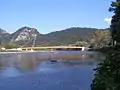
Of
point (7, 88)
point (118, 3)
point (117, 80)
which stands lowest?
point (7, 88)

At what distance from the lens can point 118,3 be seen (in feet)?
182

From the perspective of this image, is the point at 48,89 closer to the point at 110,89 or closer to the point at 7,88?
the point at 7,88

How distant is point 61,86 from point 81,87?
257 centimetres

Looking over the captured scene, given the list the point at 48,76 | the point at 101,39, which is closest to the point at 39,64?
the point at 48,76

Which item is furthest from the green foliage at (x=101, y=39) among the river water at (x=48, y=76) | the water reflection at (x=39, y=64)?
the river water at (x=48, y=76)

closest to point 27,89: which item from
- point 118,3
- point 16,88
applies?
point 16,88

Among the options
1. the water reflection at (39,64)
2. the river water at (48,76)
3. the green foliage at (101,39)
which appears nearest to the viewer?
the river water at (48,76)

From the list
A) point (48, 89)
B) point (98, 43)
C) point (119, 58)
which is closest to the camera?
point (119, 58)

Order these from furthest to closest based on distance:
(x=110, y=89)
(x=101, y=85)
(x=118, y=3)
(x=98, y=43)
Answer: (x=98, y=43)
(x=118, y=3)
(x=101, y=85)
(x=110, y=89)

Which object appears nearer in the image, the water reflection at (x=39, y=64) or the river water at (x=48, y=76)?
the river water at (x=48, y=76)

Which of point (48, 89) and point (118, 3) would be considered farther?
point (118, 3)

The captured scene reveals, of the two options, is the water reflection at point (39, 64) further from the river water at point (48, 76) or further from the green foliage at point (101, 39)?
the green foliage at point (101, 39)

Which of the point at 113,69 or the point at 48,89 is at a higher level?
the point at 113,69

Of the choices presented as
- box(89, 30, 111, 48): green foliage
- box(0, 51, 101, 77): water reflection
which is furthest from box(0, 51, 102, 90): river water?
box(89, 30, 111, 48): green foliage
